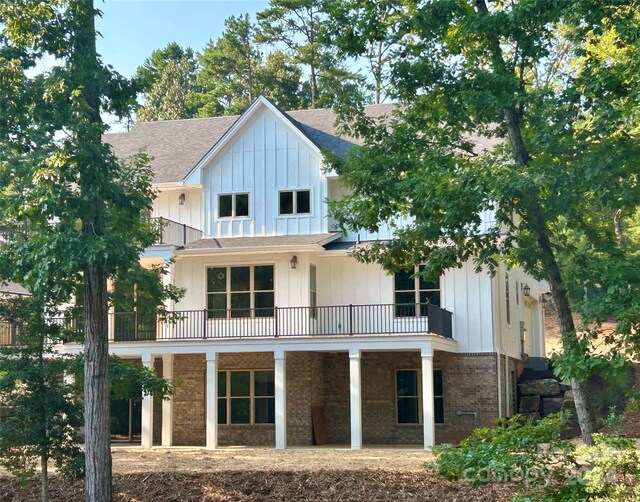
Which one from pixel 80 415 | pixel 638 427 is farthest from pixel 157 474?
pixel 638 427

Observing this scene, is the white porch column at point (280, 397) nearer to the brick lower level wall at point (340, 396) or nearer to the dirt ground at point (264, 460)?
the dirt ground at point (264, 460)

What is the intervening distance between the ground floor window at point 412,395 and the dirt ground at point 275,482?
5.98m

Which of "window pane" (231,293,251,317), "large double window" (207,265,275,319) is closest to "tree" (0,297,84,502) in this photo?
"large double window" (207,265,275,319)

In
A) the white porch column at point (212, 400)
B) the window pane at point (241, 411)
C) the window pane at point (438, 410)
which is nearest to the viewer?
the white porch column at point (212, 400)

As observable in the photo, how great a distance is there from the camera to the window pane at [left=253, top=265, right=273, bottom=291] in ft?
88.7

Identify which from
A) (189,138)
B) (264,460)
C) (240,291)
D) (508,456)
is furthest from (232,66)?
(508,456)

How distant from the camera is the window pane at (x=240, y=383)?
27.7 m

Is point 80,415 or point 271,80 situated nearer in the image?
point 80,415

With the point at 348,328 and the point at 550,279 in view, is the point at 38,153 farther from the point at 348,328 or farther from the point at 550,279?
the point at 348,328

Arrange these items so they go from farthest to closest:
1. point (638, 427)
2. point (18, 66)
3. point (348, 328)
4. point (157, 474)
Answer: point (348, 328), point (638, 427), point (157, 474), point (18, 66)

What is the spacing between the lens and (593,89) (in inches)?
539

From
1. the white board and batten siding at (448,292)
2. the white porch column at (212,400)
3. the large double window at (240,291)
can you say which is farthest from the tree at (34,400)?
the white board and batten siding at (448,292)

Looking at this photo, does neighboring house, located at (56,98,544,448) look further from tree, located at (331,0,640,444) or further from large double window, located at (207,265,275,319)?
tree, located at (331,0,640,444)

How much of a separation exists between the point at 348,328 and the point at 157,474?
30.7 ft
